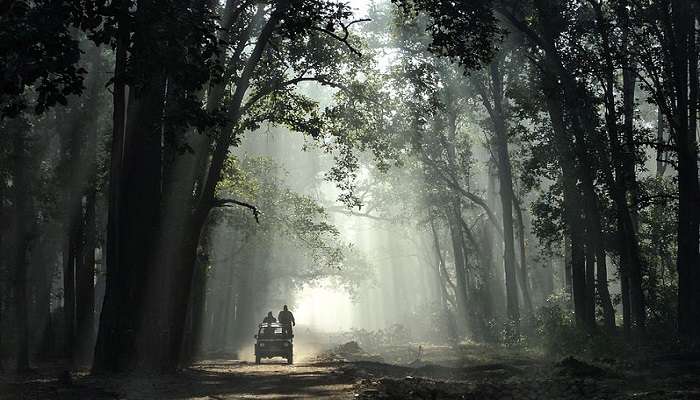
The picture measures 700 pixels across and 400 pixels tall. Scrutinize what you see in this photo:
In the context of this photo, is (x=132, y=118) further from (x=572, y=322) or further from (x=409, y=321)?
(x=409, y=321)

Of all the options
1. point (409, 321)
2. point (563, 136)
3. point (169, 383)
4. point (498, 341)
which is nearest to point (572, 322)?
point (563, 136)

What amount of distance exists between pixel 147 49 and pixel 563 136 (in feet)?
58.4

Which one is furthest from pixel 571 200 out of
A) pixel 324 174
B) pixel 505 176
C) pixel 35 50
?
pixel 35 50

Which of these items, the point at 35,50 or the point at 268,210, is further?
the point at 268,210

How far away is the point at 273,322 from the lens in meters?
31.8

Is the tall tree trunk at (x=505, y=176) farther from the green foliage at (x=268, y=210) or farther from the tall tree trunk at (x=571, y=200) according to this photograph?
the tall tree trunk at (x=571, y=200)

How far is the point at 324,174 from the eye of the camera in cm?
2638

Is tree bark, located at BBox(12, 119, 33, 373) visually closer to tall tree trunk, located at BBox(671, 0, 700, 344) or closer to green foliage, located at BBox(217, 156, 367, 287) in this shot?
green foliage, located at BBox(217, 156, 367, 287)

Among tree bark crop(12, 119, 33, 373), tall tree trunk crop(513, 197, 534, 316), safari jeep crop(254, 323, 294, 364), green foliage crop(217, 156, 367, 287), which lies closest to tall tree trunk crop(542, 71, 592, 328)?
green foliage crop(217, 156, 367, 287)

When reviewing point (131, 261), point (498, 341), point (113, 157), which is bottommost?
point (498, 341)

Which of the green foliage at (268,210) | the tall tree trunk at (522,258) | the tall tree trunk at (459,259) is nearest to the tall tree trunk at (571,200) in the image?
the green foliage at (268,210)

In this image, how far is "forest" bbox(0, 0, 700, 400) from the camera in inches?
505

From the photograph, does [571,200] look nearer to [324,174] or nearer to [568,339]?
[568,339]

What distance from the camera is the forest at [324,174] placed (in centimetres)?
1282
